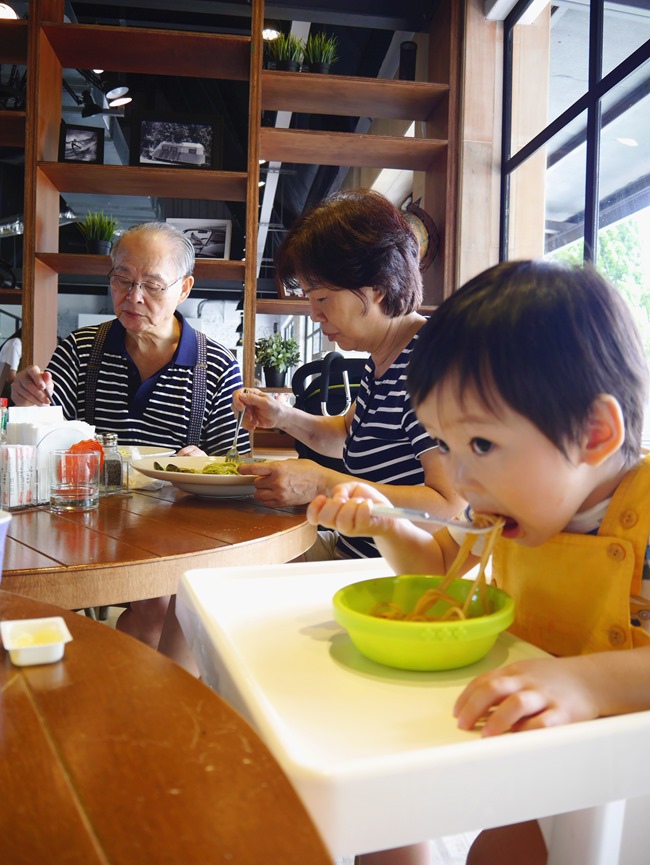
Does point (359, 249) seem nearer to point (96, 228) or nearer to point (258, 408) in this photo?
point (258, 408)

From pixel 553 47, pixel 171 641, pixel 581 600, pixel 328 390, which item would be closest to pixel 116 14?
pixel 553 47

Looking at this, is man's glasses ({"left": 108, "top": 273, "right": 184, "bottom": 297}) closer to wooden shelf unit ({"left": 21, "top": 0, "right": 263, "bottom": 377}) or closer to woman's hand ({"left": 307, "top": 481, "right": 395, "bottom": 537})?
wooden shelf unit ({"left": 21, "top": 0, "right": 263, "bottom": 377})

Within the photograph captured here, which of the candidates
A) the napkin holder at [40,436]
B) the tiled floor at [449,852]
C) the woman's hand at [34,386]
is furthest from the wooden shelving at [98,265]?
the tiled floor at [449,852]

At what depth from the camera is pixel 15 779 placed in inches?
16.0

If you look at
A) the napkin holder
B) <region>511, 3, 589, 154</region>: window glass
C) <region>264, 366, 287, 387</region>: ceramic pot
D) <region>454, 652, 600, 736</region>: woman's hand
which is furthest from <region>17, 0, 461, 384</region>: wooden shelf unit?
<region>454, 652, 600, 736</region>: woman's hand

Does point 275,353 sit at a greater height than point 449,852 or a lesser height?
greater

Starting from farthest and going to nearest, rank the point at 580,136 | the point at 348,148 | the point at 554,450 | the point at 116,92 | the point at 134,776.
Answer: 1. the point at 116,92
2. the point at 348,148
3. the point at 580,136
4. the point at 554,450
5. the point at 134,776

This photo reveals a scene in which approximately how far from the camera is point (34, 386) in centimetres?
232

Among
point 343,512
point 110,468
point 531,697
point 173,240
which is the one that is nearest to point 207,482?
point 110,468

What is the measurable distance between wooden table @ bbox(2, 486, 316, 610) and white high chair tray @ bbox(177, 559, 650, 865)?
0.36 m

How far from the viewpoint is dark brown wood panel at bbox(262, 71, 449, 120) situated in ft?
12.5

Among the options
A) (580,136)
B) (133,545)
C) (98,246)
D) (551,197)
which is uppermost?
(580,136)

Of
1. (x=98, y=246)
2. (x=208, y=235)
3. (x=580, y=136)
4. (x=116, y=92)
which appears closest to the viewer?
(x=580, y=136)

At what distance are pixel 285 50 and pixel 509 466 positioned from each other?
12.7 ft
